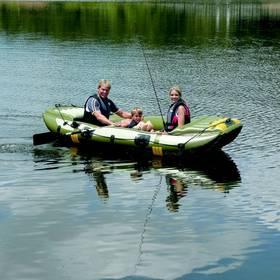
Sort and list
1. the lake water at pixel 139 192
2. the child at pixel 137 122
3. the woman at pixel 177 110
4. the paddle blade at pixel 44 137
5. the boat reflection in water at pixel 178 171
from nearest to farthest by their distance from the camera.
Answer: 1. the lake water at pixel 139 192
2. the boat reflection in water at pixel 178 171
3. the woman at pixel 177 110
4. the child at pixel 137 122
5. the paddle blade at pixel 44 137

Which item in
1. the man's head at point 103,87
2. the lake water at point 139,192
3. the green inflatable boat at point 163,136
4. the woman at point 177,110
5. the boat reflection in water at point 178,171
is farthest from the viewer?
the man's head at point 103,87

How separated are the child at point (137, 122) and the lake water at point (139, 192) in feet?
3.15

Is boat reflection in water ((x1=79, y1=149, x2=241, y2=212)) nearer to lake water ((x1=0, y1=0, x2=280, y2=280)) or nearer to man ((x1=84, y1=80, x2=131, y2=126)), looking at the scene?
lake water ((x1=0, y1=0, x2=280, y2=280))

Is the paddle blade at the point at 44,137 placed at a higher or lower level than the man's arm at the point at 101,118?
lower

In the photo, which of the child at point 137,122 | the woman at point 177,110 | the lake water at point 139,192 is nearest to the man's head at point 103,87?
the child at point 137,122

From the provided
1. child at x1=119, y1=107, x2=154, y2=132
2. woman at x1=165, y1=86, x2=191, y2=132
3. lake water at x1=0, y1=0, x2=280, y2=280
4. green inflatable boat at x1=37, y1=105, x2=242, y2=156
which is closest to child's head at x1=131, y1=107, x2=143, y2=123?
child at x1=119, y1=107, x2=154, y2=132

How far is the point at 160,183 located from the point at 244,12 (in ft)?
244

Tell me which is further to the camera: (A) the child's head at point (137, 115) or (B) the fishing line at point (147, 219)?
(A) the child's head at point (137, 115)

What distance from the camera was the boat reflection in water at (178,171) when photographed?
1590 cm

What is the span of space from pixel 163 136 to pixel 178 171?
1149mm

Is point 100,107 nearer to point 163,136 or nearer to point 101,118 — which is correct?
point 101,118

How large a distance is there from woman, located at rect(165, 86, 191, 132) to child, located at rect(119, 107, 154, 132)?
58cm

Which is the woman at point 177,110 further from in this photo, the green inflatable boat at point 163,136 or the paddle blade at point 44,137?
the paddle blade at point 44,137

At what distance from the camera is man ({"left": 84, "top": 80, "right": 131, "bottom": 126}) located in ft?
63.6
